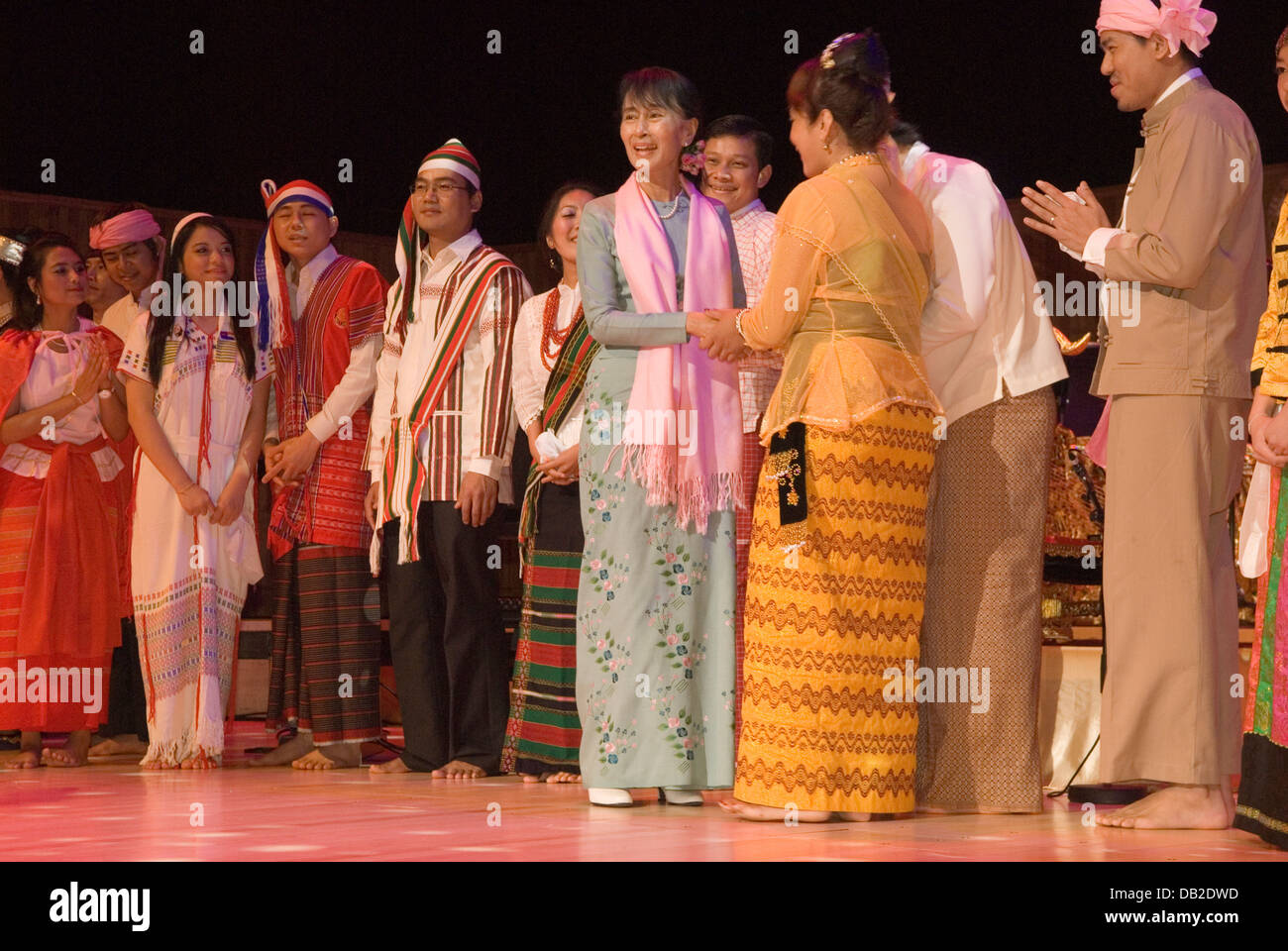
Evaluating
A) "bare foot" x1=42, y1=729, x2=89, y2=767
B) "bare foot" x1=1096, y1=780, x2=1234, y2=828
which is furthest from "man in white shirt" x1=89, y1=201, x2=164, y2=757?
"bare foot" x1=1096, y1=780, x2=1234, y2=828

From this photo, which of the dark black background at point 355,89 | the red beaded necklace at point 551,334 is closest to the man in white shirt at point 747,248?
the red beaded necklace at point 551,334

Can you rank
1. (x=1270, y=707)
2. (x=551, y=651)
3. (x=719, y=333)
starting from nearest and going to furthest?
(x=1270, y=707) → (x=719, y=333) → (x=551, y=651)

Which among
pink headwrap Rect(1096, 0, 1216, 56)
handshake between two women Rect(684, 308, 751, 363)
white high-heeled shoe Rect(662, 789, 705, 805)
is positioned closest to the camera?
pink headwrap Rect(1096, 0, 1216, 56)

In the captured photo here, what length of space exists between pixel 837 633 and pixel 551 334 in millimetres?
1696

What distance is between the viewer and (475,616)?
4.95 meters

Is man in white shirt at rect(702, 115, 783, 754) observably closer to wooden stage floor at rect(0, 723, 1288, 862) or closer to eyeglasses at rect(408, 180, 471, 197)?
wooden stage floor at rect(0, 723, 1288, 862)

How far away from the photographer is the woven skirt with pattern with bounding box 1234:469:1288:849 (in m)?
3.16

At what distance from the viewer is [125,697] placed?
6.09 metres

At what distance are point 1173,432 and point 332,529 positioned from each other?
2.58 metres

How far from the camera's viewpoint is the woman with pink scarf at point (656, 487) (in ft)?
12.9

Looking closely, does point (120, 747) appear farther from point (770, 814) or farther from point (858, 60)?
point (858, 60)

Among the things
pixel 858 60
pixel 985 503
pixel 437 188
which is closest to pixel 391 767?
pixel 437 188

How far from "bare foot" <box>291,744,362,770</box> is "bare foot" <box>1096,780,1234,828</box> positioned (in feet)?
7.92

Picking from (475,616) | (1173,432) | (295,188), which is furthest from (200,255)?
(1173,432)
